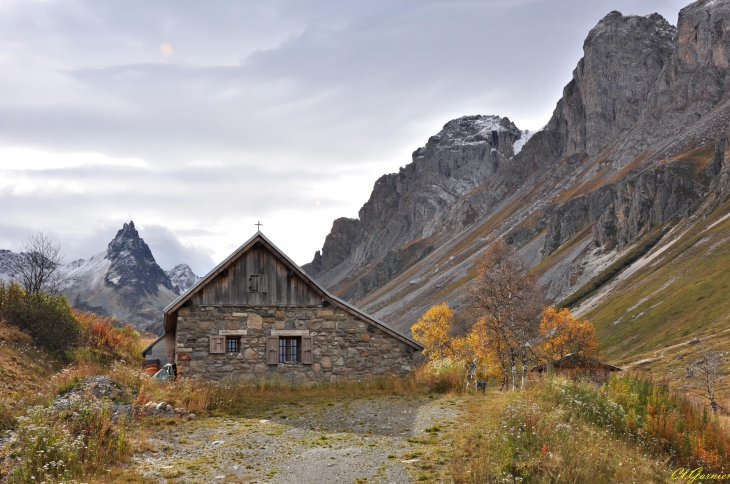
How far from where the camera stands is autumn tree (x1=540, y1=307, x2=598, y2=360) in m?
65.5

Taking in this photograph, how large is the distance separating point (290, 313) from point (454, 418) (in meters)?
8.48

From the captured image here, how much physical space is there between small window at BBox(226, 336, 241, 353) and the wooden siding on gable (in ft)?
4.15

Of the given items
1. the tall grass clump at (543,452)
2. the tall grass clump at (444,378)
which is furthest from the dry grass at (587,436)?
the tall grass clump at (444,378)

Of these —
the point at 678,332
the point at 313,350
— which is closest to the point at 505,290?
the point at 313,350

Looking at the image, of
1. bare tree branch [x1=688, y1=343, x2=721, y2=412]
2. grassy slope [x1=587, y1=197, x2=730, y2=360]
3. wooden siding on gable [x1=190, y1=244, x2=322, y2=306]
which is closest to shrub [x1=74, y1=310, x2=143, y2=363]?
wooden siding on gable [x1=190, y1=244, x2=322, y2=306]

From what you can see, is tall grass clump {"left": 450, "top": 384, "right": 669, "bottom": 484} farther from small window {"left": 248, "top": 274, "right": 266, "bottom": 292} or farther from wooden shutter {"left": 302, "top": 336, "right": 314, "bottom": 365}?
small window {"left": 248, "top": 274, "right": 266, "bottom": 292}

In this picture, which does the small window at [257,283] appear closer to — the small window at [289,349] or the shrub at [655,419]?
the small window at [289,349]

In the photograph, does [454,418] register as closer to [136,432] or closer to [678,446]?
[678,446]

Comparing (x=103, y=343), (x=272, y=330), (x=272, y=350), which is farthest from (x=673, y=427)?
(x=103, y=343)

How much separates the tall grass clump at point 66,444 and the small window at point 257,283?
9045 mm

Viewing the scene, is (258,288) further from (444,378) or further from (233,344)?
(444,378)

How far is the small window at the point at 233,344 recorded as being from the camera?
20531 mm

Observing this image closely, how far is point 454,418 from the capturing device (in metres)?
14.3

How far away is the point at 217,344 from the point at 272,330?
6.36 ft
